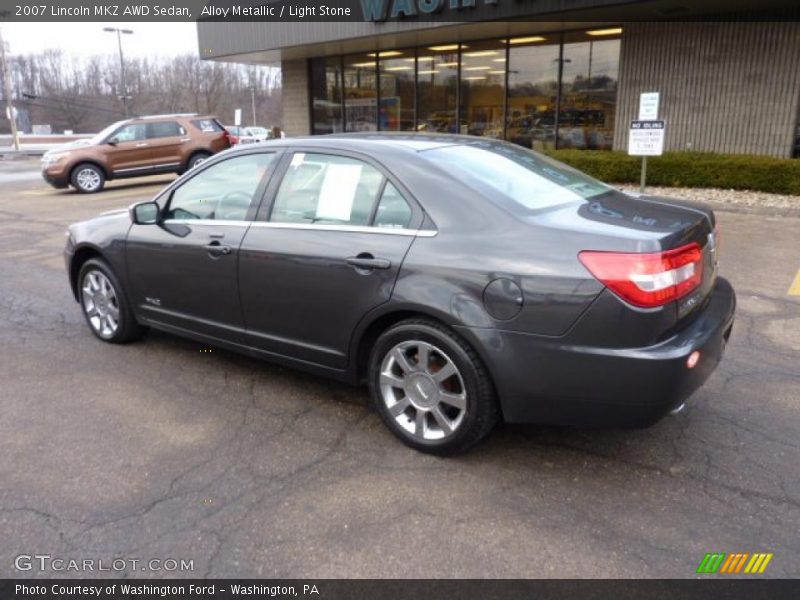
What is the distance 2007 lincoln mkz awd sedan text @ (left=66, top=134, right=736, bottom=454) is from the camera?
8.91 ft

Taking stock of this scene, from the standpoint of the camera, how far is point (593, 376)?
2.73 metres

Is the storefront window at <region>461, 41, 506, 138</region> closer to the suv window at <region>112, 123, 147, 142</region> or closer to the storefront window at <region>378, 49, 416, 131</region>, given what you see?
the storefront window at <region>378, 49, 416, 131</region>

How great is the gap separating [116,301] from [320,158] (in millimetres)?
2156

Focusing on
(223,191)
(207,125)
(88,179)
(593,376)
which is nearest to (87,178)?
(88,179)

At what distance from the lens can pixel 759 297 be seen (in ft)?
19.2

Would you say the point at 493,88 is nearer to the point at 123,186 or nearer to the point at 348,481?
the point at 123,186

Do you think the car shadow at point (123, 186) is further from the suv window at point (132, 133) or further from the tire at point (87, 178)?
the suv window at point (132, 133)

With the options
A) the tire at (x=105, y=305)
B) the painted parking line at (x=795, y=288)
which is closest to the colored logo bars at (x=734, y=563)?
the tire at (x=105, y=305)

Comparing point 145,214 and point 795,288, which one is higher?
point 145,214

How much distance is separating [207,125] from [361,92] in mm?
4694

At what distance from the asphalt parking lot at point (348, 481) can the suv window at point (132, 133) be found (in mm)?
12922

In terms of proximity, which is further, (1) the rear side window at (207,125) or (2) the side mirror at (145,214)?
(1) the rear side window at (207,125)

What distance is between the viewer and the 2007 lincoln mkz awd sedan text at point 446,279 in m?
2.72

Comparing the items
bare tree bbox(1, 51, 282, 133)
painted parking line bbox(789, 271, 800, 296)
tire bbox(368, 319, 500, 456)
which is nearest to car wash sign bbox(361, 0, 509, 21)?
painted parking line bbox(789, 271, 800, 296)
